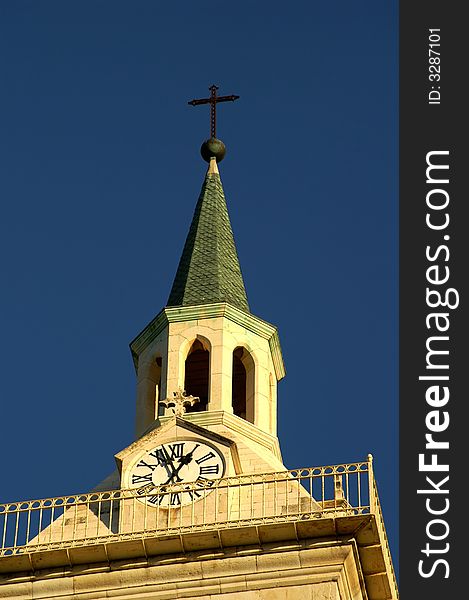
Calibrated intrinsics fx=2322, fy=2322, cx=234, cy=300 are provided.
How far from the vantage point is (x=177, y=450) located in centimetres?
3981

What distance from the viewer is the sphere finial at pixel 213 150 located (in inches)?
1908

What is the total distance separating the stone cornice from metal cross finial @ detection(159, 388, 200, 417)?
2.57 m

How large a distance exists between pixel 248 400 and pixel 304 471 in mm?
5370

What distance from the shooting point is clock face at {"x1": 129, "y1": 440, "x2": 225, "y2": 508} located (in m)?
38.8

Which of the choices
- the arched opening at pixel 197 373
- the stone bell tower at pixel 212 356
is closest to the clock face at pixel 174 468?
the stone bell tower at pixel 212 356

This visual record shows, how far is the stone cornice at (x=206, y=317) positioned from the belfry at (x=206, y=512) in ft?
0.09

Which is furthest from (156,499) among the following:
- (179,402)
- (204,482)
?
(179,402)

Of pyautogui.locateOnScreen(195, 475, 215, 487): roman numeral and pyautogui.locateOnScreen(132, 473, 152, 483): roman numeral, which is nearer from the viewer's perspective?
pyautogui.locateOnScreen(195, 475, 215, 487): roman numeral

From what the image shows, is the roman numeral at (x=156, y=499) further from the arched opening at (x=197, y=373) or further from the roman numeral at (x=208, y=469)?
the arched opening at (x=197, y=373)

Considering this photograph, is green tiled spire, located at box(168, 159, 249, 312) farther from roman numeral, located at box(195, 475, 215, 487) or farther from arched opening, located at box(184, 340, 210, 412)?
roman numeral, located at box(195, 475, 215, 487)

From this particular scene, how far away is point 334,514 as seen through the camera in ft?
120

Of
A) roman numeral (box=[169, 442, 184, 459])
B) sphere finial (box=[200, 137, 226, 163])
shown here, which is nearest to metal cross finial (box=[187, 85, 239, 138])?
sphere finial (box=[200, 137, 226, 163])

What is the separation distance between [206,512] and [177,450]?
1.93 meters

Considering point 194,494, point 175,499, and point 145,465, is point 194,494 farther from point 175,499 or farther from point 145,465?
point 145,465
